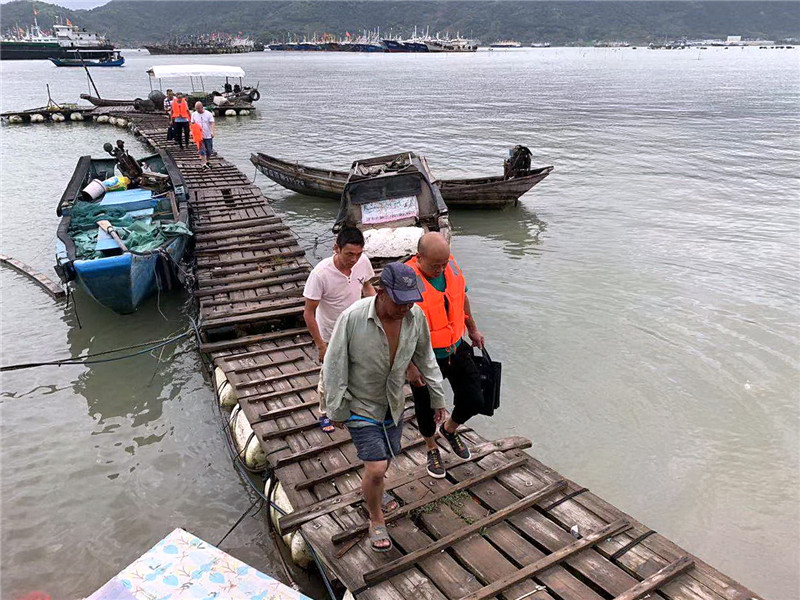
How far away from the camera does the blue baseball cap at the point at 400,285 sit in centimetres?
320

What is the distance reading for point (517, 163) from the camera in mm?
15664

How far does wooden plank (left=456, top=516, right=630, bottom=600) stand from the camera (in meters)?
3.63

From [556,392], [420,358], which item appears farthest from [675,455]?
[420,358]

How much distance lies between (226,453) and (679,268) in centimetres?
1062

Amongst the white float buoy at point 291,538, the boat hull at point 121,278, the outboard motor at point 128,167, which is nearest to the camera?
the white float buoy at point 291,538

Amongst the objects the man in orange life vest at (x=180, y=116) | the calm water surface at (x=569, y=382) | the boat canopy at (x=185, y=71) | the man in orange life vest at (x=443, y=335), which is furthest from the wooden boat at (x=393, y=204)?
the boat canopy at (x=185, y=71)

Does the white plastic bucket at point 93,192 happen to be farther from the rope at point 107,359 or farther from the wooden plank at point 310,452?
the wooden plank at point 310,452

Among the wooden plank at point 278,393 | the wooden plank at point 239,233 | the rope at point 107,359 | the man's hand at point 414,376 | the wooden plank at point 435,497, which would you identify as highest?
the man's hand at point 414,376

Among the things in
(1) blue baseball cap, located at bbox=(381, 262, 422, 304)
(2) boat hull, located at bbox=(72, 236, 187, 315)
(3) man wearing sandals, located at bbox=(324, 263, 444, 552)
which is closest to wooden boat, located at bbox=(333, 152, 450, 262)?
(2) boat hull, located at bbox=(72, 236, 187, 315)

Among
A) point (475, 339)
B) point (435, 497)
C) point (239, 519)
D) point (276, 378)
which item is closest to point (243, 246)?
point (276, 378)

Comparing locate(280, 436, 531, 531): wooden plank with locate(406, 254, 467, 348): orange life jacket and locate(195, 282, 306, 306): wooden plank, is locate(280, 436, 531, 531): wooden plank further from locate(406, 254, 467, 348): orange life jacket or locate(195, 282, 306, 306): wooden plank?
locate(195, 282, 306, 306): wooden plank

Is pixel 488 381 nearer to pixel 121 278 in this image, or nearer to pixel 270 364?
pixel 270 364

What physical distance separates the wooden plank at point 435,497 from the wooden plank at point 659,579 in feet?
4.85

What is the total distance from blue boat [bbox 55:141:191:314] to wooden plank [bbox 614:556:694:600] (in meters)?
8.14
